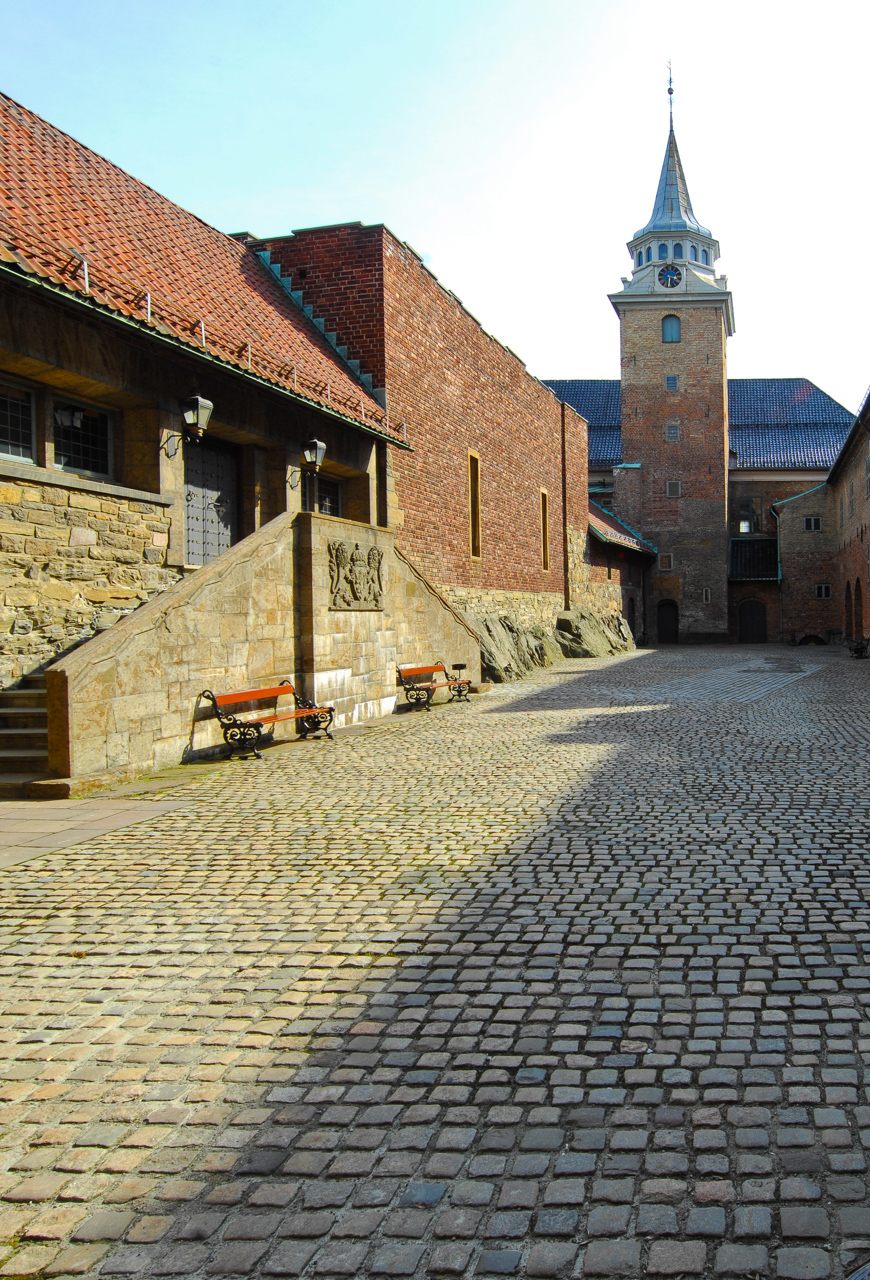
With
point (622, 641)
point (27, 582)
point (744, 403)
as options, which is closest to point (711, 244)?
point (744, 403)

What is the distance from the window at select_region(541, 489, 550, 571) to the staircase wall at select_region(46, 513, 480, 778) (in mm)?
14629

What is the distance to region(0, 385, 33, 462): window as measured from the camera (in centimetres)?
1044

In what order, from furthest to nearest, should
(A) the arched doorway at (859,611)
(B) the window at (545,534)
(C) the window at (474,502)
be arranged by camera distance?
(A) the arched doorway at (859,611), (B) the window at (545,534), (C) the window at (474,502)

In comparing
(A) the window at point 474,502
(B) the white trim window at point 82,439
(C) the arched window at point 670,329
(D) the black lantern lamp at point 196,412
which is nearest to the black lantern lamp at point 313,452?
(D) the black lantern lamp at point 196,412

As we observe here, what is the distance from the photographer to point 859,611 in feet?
111

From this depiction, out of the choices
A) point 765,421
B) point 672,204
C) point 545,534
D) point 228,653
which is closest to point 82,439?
point 228,653

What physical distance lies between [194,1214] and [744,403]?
5878 cm

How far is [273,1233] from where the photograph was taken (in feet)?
8.18

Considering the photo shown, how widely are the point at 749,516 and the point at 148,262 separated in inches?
1693

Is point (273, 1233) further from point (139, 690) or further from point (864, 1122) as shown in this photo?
point (139, 690)

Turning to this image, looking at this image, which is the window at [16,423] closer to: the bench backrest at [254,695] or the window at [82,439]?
the window at [82,439]

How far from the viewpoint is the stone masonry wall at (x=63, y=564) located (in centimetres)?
966

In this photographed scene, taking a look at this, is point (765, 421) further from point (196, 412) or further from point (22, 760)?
point (22, 760)

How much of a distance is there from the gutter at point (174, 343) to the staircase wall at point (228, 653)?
83.4 inches
